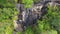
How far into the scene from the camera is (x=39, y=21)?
174 centimetres

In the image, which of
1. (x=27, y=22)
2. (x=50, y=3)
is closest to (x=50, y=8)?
(x=50, y=3)

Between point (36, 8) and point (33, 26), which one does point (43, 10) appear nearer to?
point (36, 8)

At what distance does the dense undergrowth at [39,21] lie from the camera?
170cm

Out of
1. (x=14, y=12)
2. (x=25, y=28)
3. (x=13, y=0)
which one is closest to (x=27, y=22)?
(x=25, y=28)

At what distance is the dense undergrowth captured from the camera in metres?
1.70

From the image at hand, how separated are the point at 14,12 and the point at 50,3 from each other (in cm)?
42

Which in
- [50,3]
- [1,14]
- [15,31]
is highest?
[50,3]

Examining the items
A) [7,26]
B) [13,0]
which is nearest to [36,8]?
[13,0]

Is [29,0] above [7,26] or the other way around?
above

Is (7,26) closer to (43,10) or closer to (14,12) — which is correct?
(14,12)

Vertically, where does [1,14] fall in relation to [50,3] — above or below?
below

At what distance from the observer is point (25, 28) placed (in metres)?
1.76

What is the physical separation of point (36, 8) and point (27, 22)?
0.19 meters

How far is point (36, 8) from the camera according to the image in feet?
5.77
